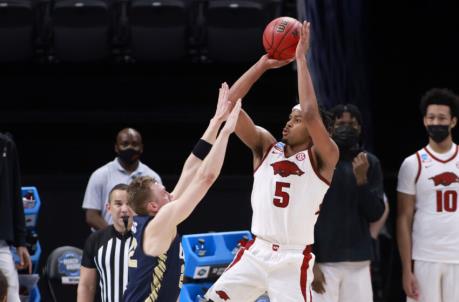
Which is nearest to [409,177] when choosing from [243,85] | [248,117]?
[248,117]

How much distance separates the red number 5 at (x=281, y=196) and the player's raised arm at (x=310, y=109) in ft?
0.91

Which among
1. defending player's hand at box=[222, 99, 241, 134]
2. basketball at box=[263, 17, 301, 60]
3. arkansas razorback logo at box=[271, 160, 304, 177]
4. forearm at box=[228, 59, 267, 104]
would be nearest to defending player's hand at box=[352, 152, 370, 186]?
arkansas razorback logo at box=[271, 160, 304, 177]

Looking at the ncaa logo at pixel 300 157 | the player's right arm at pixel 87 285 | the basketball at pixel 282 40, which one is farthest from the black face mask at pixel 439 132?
the player's right arm at pixel 87 285

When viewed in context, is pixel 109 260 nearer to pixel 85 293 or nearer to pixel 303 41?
pixel 85 293

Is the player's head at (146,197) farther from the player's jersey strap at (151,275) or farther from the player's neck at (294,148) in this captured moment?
the player's neck at (294,148)

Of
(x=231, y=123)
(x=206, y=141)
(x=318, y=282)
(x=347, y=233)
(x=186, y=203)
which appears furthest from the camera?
(x=347, y=233)

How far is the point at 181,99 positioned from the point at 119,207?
15.5 feet

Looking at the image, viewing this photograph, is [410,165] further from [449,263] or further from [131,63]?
[131,63]

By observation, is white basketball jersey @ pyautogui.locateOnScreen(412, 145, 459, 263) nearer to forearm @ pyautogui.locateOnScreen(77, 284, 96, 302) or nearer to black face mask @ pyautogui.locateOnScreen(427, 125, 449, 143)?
black face mask @ pyautogui.locateOnScreen(427, 125, 449, 143)

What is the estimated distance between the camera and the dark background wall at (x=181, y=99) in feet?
36.4

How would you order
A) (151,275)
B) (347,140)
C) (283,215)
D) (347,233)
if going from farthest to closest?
(347,140), (347,233), (283,215), (151,275)

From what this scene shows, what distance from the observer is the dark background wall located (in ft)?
36.4

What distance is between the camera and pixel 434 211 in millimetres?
7840

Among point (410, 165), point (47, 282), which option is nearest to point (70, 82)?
point (47, 282)
